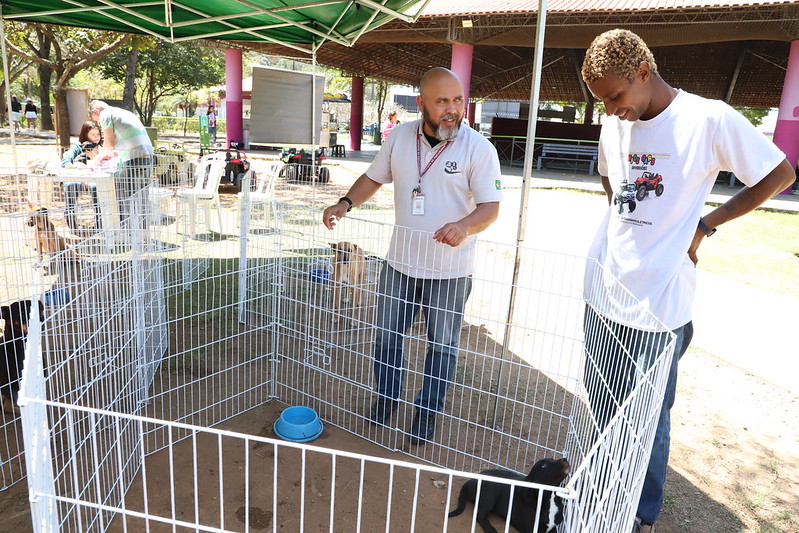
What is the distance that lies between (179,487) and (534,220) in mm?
8339

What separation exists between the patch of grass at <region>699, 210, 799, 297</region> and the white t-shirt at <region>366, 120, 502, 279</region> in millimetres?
5221

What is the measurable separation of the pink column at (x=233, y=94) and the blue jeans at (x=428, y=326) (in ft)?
54.4

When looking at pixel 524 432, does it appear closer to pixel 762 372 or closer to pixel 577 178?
pixel 762 372

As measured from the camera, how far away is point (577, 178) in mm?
17891

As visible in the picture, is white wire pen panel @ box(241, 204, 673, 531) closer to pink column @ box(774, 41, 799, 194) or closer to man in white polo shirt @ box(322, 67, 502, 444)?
man in white polo shirt @ box(322, 67, 502, 444)

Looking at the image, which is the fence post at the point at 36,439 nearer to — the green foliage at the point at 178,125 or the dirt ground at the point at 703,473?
the dirt ground at the point at 703,473

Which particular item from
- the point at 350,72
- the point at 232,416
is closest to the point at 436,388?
the point at 232,416

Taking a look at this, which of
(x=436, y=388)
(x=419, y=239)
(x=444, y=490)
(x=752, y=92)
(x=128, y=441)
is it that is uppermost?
(x=752, y=92)

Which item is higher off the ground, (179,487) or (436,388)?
(436,388)

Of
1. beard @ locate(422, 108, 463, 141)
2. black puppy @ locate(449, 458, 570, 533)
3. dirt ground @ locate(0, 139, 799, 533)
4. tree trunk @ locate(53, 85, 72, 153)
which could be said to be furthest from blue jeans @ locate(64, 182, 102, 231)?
tree trunk @ locate(53, 85, 72, 153)

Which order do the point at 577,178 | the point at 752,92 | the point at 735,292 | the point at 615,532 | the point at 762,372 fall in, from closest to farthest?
the point at 615,532 < the point at 762,372 < the point at 735,292 < the point at 577,178 < the point at 752,92

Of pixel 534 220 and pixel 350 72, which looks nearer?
pixel 534 220

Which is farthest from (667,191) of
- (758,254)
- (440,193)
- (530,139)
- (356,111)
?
(356,111)

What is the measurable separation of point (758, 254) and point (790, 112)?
8163 mm
